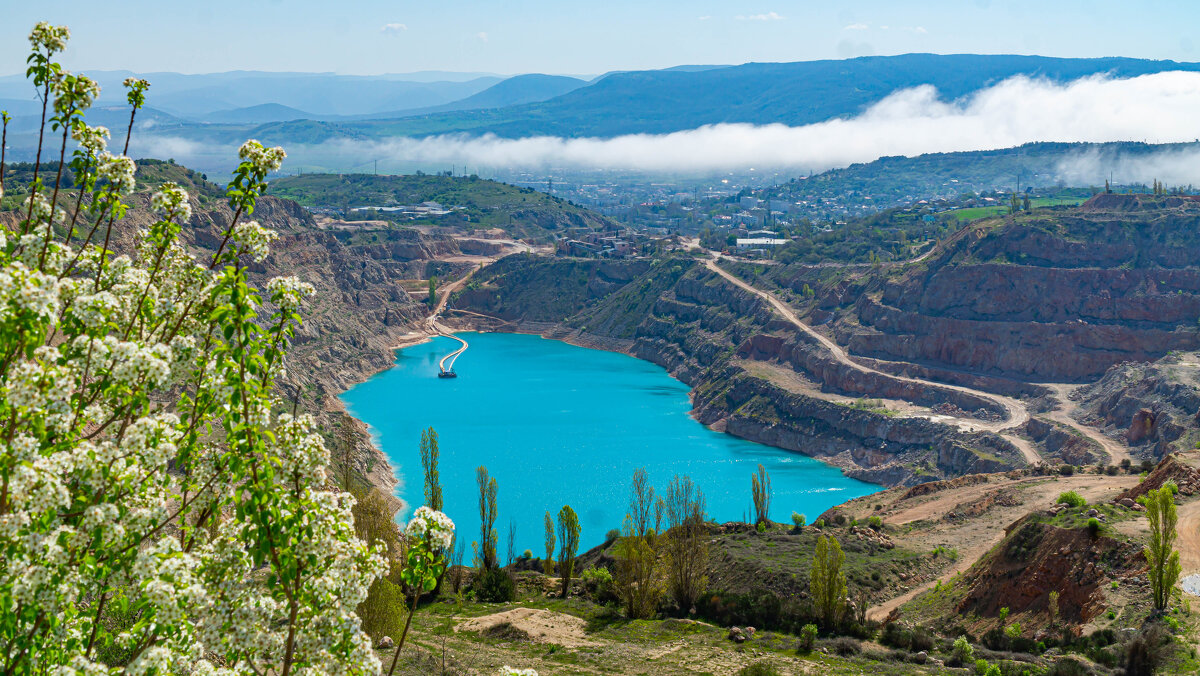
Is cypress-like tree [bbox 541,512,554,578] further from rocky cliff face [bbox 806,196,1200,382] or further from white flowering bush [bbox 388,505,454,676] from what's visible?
rocky cliff face [bbox 806,196,1200,382]

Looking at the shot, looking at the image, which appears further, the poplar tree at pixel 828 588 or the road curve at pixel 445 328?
the road curve at pixel 445 328

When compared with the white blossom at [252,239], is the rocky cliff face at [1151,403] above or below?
below

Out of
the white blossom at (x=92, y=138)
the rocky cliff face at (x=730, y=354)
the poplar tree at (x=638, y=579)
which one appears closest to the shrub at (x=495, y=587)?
the poplar tree at (x=638, y=579)

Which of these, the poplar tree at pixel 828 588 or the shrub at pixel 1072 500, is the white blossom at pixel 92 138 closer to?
the poplar tree at pixel 828 588

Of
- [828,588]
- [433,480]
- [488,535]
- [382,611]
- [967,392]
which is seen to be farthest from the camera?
[967,392]

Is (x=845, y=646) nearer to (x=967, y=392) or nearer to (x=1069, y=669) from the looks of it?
(x=1069, y=669)

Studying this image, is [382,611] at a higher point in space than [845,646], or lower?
higher

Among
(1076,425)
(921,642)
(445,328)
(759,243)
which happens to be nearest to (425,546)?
(921,642)
